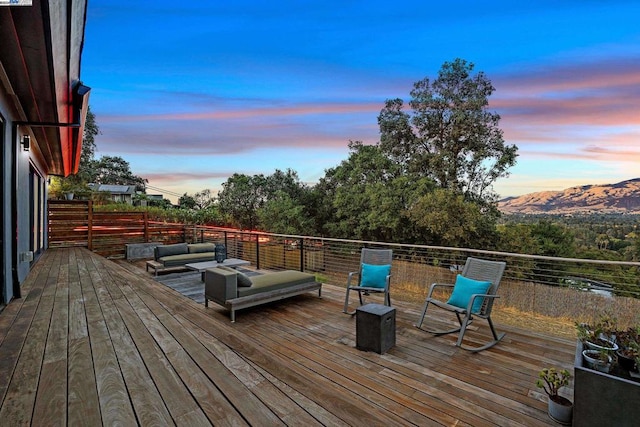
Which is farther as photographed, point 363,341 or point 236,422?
point 363,341

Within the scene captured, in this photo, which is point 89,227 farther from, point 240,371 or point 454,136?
point 454,136

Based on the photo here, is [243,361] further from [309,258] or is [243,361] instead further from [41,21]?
[309,258]

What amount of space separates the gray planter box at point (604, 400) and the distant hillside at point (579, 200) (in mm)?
13466

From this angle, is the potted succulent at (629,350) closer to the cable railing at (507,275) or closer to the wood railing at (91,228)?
the cable railing at (507,275)

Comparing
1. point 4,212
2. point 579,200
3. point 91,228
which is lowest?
point 91,228

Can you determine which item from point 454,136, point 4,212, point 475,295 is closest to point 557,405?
point 475,295

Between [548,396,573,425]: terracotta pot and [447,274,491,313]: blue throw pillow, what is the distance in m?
1.21

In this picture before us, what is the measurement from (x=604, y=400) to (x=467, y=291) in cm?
172

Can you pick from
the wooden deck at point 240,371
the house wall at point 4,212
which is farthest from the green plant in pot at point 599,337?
the house wall at point 4,212

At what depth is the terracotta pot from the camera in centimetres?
194

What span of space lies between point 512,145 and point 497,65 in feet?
16.2

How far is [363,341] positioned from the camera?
9.82 feet

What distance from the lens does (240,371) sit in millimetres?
2264

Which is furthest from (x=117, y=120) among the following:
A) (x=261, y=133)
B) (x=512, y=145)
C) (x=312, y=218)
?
(x=512, y=145)
